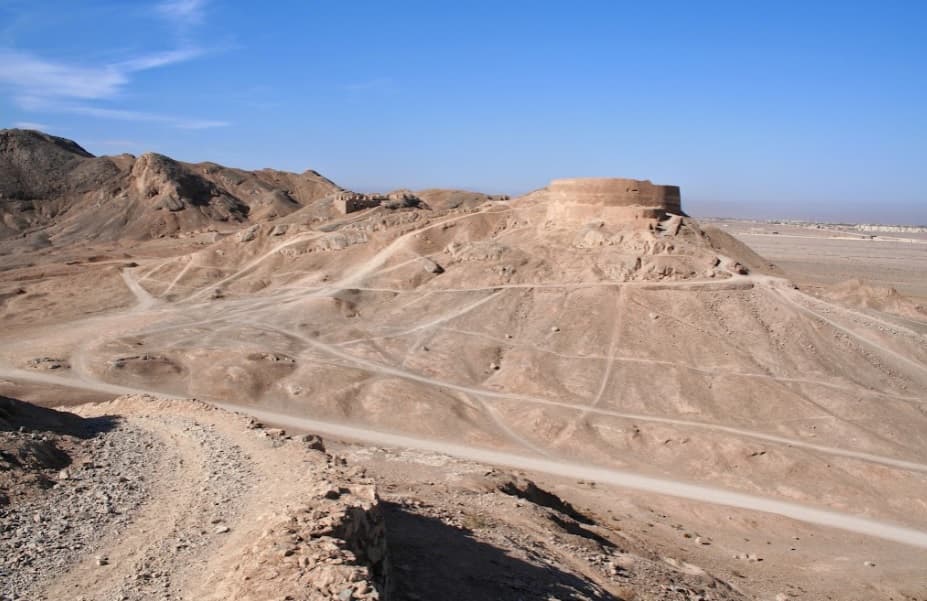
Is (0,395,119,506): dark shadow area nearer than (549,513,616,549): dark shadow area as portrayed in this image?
Yes

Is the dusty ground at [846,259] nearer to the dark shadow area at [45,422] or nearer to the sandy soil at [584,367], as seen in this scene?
the sandy soil at [584,367]

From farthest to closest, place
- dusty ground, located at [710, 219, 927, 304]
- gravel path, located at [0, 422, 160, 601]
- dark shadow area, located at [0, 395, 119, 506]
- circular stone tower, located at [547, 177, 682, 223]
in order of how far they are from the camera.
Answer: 1. dusty ground, located at [710, 219, 927, 304]
2. circular stone tower, located at [547, 177, 682, 223]
3. dark shadow area, located at [0, 395, 119, 506]
4. gravel path, located at [0, 422, 160, 601]

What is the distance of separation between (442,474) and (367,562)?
11.0m

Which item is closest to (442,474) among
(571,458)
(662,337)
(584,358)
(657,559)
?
(657,559)

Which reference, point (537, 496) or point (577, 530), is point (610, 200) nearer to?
point (537, 496)

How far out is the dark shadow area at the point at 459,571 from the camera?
10.8 metres

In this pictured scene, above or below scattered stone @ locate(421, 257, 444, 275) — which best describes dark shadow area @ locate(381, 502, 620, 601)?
below

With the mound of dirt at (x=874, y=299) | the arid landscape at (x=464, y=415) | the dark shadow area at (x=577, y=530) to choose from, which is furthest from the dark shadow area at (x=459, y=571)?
the mound of dirt at (x=874, y=299)

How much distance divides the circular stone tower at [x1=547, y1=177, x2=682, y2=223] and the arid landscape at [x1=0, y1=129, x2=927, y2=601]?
0.18 metres

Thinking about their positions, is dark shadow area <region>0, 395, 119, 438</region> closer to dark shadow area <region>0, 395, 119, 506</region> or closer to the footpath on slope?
dark shadow area <region>0, 395, 119, 506</region>

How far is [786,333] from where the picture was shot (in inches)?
1355

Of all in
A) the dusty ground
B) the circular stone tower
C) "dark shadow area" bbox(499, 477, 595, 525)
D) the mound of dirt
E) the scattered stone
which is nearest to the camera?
"dark shadow area" bbox(499, 477, 595, 525)

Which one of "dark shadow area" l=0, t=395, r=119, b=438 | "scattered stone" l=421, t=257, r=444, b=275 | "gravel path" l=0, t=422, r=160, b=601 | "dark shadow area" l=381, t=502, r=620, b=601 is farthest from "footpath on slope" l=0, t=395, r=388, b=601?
"scattered stone" l=421, t=257, r=444, b=275

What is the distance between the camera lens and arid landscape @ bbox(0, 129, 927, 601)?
10195 millimetres
